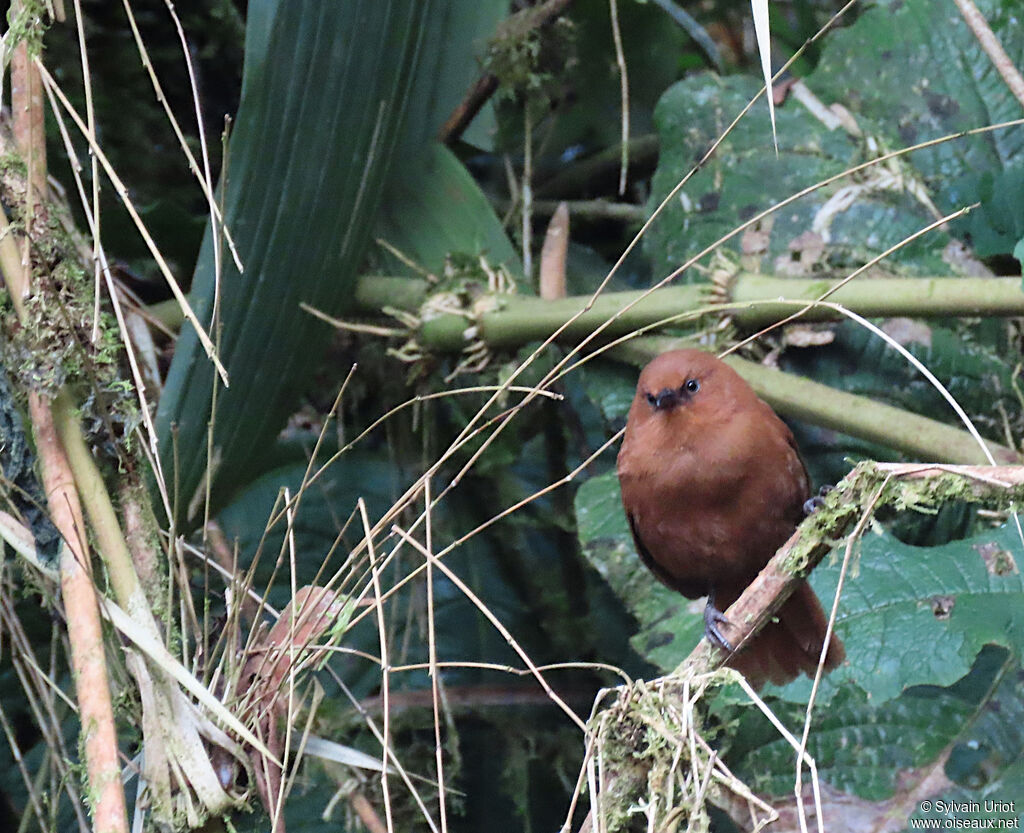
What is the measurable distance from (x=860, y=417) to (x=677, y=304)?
434 millimetres

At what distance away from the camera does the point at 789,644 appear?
80.0 inches

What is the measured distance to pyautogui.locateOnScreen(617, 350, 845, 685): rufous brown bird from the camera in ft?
6.43

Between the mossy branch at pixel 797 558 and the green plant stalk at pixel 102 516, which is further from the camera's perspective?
the green plant stalk at pixel 102 516

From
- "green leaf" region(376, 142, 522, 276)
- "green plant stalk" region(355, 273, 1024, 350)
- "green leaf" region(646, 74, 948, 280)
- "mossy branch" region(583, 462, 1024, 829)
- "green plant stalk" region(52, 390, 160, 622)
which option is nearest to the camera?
"mossy branch" region(583, 462, 1024, 829)

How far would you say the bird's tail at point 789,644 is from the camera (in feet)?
6.54

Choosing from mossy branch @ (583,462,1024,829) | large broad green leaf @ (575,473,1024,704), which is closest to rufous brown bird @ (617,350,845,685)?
large broad green leaf @ (575,473,1024,704)

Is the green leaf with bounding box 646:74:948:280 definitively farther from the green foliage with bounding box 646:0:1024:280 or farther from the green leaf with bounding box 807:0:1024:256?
the green leaf with bounding box 807:0:1024:256

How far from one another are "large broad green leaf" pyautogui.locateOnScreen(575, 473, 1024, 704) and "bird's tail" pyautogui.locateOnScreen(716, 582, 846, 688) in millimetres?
58

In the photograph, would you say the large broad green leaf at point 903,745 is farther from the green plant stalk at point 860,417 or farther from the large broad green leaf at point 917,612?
the green plant stalk at point 860,417

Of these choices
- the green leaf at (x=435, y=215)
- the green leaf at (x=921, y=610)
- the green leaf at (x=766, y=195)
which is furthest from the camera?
the green leaf at (x=435, y=215)

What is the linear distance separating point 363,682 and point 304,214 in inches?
48.9

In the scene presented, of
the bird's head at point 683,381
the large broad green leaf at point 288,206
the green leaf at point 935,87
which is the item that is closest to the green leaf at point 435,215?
the large broad green leaf at point 288,206

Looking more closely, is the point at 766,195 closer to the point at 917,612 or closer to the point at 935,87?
the point at 935,87

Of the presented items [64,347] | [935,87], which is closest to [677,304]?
[935,87]
